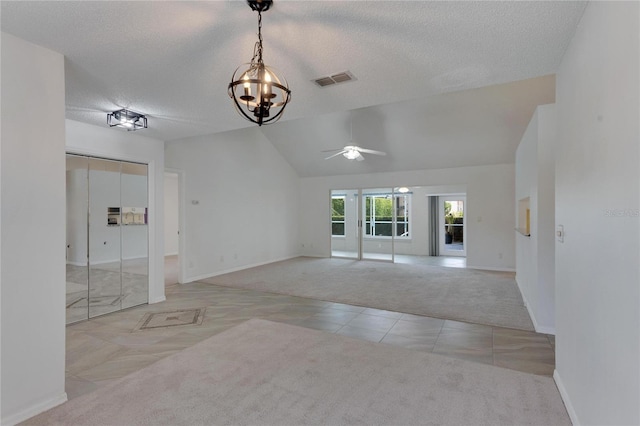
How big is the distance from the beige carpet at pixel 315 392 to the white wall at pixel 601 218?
0.43 meters

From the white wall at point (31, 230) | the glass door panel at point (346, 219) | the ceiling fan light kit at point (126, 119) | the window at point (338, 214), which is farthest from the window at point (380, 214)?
the white wall at point (31, 230)

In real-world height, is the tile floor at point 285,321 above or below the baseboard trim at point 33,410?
below

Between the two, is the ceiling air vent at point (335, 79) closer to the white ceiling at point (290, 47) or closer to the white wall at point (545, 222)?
the white ceiling at point (290, 47)

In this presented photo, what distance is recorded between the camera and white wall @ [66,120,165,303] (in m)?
4.07

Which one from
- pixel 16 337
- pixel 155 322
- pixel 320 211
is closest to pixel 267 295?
pixel 155 322

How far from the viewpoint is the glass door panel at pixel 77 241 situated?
4188mm

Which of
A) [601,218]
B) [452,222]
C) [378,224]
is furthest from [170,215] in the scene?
[601,218]

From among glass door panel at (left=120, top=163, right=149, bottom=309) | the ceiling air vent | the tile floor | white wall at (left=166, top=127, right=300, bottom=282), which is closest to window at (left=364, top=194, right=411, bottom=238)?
white wall at (left=166, top=127, right=300, bottom=282)

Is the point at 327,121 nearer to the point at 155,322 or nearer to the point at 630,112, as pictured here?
the point at 155,322

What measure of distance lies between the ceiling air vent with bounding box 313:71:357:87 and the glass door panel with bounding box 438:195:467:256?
9003 mm

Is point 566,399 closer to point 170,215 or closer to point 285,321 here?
point 285,321

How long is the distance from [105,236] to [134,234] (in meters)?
0.38

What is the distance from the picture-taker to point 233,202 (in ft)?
25.4

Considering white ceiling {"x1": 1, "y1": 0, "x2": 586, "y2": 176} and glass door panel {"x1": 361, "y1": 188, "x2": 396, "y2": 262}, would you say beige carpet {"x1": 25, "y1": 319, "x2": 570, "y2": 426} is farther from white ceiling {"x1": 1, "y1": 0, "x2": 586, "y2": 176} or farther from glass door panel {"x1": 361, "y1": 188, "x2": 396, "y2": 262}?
glass door panel {"x1": 361, "y1": 188, "x2": 396, "y2": 262}
